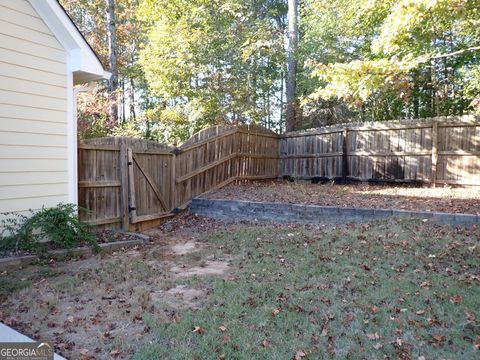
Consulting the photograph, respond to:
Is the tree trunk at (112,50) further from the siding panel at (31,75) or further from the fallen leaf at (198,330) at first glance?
the fallen leaf at (198,330)

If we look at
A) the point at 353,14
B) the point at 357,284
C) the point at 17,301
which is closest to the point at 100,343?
the point at 17,301

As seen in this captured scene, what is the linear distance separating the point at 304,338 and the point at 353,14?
40.4 ft

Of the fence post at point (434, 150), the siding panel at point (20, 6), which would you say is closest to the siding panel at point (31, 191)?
the siding panel at point (20, 6)

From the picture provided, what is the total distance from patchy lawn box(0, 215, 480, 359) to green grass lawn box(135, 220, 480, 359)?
1cm

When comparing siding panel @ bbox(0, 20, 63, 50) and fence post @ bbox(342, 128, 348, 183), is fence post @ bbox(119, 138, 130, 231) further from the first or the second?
fence post @ bbox(342, 128, 348, 183)

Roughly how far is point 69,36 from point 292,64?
32.2 feet

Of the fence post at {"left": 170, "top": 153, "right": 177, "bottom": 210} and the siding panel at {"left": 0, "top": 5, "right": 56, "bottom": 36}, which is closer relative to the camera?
the siding panel at {"left": 0, "top": 5, "right": 56, "bottom": 36}

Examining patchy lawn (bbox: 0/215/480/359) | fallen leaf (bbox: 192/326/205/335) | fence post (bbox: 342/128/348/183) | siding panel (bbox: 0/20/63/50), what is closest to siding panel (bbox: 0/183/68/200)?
patchy lawn (bbox: 0/215/480/359)

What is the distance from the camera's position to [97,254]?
212 inches

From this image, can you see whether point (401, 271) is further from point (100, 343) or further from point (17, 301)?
point (17, 301)

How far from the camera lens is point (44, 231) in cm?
514

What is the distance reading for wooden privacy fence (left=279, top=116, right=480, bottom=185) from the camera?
9.13 m

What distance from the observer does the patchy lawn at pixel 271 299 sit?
9.25 feet

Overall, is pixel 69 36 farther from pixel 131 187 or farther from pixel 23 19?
pixel 131 187
